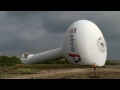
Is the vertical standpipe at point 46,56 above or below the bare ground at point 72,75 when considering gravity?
above

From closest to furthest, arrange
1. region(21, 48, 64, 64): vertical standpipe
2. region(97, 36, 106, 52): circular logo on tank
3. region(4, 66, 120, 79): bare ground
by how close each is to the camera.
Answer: region(4, 66, 120, 79): bare ground < region(97, 36, 106, 52): circular logo on tank < region(21, 48, 64, 64): vertical standpipe

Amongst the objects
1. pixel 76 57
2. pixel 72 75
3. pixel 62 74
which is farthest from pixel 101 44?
pixel 72 75

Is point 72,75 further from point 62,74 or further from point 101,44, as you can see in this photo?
point 101,44

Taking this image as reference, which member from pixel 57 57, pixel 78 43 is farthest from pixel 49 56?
pixel 78 43

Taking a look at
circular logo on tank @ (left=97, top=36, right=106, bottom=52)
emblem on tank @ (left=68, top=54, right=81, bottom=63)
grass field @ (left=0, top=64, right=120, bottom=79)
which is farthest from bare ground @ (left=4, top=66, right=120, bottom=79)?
circular logo on tank @ (left=97, top=36, right=106, bottom=52)

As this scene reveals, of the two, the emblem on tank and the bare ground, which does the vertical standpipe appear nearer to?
the emblem on tank

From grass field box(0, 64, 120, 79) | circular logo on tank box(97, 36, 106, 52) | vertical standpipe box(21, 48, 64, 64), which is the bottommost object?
grass field box(0, 64, 120, 79)

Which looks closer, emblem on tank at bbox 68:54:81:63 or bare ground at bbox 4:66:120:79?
bare ground at bbox 4:66:120:79

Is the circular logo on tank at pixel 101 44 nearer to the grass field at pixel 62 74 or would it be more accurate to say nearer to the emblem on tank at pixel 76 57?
the emblem on tank at pixel 76 57

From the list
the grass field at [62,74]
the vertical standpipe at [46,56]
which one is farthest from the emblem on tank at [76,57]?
the vertical standpipe at [46,56]

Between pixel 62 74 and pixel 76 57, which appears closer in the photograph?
pixel 62 74
